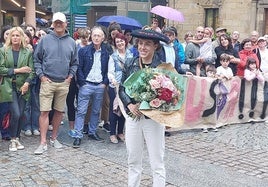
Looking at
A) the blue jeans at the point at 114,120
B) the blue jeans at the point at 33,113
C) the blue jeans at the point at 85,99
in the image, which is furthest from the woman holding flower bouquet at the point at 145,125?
the blue jeans at the point at 33,113

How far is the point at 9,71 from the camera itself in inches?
278

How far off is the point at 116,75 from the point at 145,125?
3.12 meters

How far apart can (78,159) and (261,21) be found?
60.4ft

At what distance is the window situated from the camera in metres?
24.9

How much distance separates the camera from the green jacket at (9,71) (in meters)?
7.04

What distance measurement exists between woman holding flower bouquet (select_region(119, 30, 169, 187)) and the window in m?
20.9

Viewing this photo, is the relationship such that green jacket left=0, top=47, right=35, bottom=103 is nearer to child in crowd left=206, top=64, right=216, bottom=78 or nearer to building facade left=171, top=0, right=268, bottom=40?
child in crowd left=206, top=64, right=216, bottom=78

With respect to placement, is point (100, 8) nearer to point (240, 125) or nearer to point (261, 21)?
point (261, 21)

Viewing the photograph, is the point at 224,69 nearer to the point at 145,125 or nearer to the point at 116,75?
the point at 116,75

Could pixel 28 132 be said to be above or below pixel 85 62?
below

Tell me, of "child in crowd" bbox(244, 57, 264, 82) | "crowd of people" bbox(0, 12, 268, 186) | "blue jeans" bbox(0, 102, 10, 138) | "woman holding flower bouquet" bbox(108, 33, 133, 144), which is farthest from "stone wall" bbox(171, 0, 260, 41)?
"blue jeans" bbox(0, 102, 10, 138)

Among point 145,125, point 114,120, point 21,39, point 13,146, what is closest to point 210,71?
point 114,120

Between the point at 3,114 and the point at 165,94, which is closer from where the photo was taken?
the point at 165,94

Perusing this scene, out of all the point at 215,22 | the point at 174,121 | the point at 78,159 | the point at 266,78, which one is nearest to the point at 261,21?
the point at 215,22
